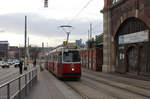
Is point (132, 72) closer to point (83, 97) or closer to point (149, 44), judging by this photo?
point (149, 44)

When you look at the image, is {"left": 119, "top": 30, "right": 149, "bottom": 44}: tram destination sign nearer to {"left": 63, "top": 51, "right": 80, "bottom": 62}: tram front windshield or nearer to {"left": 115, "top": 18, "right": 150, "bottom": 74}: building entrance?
{"left": 115, "top": 18, "right": 150, "bottom": 74}: building entrance

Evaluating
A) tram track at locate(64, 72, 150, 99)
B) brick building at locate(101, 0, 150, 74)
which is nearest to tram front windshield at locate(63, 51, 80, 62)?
tram track at locate(64, 72, 150, 99)

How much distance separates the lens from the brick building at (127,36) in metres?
27.9

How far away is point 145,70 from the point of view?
27.8 metres

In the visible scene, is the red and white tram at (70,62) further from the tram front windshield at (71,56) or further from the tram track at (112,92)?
the tram track at (112,92)

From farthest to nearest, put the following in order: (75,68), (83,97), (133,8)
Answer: (133,8)
(75,68)
(83,97)

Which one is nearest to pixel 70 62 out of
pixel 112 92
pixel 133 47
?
pixel 112 92

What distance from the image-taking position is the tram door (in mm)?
30566

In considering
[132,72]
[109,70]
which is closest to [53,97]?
[132,72]

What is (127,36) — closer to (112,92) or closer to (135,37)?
(135,37)

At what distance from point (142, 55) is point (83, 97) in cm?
1740

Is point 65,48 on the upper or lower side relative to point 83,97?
upper

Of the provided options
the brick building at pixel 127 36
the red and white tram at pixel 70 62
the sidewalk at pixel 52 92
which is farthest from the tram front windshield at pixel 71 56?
the brick building at pixel 127 36

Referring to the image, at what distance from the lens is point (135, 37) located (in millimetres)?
30016
